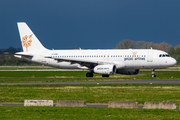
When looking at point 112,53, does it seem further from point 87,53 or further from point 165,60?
point 165,60

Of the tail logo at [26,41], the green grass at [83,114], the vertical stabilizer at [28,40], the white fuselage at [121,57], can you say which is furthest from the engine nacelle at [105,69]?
the green grass at [83,114]

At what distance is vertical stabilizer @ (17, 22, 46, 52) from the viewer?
5519 cm

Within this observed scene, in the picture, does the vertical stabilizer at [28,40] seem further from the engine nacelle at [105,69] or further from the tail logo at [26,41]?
the engine nacelle at [105,69]

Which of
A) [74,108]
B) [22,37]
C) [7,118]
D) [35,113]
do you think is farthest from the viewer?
[22,37]

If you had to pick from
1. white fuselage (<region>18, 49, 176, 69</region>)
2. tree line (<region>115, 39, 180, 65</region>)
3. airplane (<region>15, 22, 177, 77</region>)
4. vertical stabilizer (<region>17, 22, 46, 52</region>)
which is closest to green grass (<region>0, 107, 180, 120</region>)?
airplane (<region>15, 22, 177, 77</region>)

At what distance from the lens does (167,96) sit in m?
23.6

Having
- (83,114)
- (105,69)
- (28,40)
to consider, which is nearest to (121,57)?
(105,69)

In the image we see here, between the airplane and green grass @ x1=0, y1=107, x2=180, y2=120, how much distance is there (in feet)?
96.1

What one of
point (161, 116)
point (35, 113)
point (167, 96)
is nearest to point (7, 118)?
point (35, 113)

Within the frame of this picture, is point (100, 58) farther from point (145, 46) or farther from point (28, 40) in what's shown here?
point (145, 46)

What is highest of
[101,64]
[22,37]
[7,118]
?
[22,37]

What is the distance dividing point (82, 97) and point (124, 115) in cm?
881

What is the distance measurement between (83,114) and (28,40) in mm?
41634

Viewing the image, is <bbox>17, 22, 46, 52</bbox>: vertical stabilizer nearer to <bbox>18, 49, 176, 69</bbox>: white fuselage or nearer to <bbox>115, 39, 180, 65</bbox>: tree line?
<bbox>18, 49, 176, 69</bbox>: white fuselage
